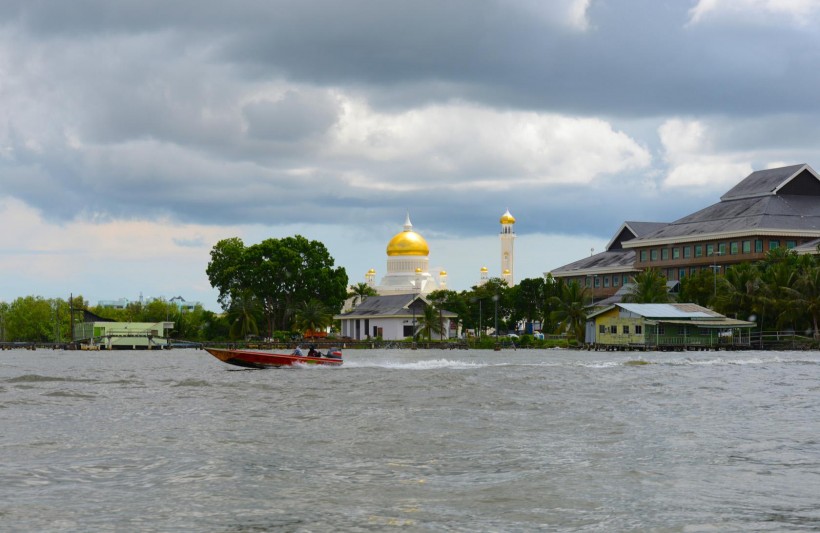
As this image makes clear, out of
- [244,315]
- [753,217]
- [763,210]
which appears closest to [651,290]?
[753,217]

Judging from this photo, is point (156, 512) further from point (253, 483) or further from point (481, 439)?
point (481, 439)

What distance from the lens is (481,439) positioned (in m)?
27.5

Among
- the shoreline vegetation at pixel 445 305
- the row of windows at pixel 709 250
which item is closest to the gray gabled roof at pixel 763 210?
the row of windows at pixel 709 250

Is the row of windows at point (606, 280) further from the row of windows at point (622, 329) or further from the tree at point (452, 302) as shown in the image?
the row of windows at point (622, 329)

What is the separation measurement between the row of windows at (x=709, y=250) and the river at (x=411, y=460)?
9353cm

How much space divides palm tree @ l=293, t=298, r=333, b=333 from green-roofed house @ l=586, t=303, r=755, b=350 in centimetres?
4639

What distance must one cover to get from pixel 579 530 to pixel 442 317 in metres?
142

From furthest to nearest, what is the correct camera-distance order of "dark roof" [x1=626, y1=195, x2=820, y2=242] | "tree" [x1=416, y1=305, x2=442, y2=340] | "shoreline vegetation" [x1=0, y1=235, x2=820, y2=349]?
"tree" [x1=416, y1=305, x2=442, y2=340] < "dark roof" [x1=626, y1=195, x2=820, y2=242] < "shoreline vegetation" [x1=0, y1=235, x2=820, y2=349]

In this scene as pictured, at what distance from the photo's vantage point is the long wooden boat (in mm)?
64500

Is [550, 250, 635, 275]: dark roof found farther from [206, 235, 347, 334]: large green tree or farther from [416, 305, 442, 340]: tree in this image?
[206, 235, 347, 334]: large green tree

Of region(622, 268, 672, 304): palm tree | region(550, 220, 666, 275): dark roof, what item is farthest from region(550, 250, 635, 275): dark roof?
region(622, 268, 672, 304): palm tree

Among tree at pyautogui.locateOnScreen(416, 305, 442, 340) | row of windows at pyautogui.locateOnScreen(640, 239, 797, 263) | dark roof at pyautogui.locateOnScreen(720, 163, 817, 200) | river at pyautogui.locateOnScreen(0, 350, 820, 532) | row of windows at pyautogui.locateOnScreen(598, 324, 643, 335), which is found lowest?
river at pyautogui.locateOnScreen(0, 350, 820, 532)

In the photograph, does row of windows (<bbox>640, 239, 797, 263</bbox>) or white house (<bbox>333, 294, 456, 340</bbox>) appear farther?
white house (<bbox>333, 294, 456, 340</bbox>)

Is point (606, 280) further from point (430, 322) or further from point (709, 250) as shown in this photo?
point (430, 322)
